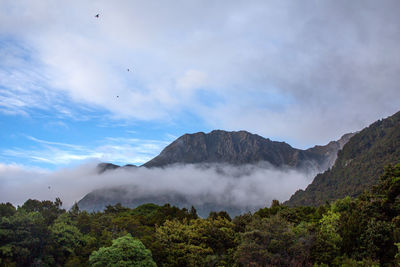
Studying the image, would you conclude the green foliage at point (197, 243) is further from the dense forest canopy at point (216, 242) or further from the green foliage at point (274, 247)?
the green foliage at point (274, 247)

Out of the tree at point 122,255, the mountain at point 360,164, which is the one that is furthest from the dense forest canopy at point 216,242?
the mountain at point 360,164

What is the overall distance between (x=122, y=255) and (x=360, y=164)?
128 metres

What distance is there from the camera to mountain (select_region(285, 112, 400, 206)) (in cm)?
11531

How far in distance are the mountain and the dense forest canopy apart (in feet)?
265

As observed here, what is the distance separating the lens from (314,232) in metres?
32.1

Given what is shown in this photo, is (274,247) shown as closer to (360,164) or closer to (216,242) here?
(216,242)

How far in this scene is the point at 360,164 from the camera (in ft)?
433

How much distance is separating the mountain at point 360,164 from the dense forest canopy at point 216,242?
80907mm

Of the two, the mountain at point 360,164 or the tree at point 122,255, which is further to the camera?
the mountain at point 360,164

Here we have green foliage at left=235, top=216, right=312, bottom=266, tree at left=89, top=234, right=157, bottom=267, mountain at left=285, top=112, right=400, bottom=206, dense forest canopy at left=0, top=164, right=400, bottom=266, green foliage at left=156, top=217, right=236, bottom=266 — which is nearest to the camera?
tree at left=89, top=234, right=157, bottom=267

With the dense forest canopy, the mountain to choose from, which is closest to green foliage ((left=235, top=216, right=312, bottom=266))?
the dense forest canopy

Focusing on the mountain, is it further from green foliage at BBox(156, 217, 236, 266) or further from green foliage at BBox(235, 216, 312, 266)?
green foliage at BBox(235, 216, 312, 266)

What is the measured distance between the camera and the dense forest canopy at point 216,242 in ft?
90.5

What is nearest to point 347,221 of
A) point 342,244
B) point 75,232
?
point 342,244
